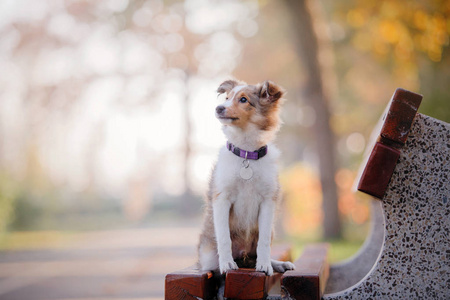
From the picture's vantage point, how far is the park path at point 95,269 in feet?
19.0

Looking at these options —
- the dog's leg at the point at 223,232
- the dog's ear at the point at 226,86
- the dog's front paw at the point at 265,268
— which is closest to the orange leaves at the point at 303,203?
the dog's ear at the point at 226,86

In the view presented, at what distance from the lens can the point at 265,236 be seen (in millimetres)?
2572

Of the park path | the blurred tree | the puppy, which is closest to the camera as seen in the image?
the puppy

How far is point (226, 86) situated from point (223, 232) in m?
1.31

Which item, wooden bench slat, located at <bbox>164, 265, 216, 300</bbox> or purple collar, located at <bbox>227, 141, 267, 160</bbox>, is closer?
wooden bench slat, located at <bbox>164, 265, 216, 300</bbox>

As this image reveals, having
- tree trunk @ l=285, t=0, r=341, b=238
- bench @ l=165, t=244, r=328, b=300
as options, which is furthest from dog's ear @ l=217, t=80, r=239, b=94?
tree trunk @ l=285, t=0, r=341, b=238

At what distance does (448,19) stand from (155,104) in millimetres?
9544

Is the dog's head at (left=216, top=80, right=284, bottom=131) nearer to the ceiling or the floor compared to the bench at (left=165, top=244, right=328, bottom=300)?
nearer to the ceiling

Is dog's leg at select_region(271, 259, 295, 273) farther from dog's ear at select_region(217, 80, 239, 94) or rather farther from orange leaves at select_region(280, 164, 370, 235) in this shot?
orange leaves at select_region(280, 164, 370, 235)

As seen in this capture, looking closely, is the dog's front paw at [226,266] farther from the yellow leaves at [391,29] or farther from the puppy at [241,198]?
the yellow leaves at [391,29]

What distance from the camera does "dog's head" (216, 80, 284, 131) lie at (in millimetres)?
2885

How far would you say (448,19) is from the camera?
8.17m

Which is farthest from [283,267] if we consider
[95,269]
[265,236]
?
[95,269]

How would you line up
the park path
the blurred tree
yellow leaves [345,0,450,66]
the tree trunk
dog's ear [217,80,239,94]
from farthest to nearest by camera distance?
the tree trunk < yellow leaves [345,0,450,66] < the blurred tree < the park path < dog's ear [217,80,239,94]
